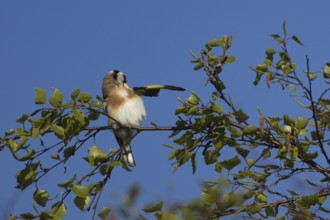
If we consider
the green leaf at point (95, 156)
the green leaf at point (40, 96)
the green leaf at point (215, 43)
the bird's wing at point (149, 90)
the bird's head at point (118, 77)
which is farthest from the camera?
the bird's head at point (118, 77)

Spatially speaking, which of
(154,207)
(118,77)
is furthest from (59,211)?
(118,77)

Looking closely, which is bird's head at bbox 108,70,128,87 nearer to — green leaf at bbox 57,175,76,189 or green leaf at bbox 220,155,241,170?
green leaf at bbox 57,175,76,189

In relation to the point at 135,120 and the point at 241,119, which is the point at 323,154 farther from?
the point at 135,120

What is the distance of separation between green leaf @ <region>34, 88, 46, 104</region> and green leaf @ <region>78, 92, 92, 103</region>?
7.9 inches

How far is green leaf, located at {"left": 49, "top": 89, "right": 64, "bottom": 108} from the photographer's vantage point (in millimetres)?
3486

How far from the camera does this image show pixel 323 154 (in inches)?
129

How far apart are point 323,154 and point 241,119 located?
0.55 m

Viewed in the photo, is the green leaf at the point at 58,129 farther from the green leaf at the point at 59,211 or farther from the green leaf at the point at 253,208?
the green leaf at the point at 253,208

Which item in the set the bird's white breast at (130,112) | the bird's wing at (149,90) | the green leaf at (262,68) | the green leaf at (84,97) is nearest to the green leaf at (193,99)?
the green leaf at (262,68)

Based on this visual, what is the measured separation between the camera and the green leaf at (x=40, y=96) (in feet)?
11.5

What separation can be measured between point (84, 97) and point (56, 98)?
0.16 m

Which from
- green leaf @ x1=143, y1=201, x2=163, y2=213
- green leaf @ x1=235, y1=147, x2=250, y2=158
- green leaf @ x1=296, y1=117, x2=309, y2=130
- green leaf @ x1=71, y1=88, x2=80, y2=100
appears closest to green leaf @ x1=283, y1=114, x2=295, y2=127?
green leaf @ x1=296, y1=117, x2=309, y2=130

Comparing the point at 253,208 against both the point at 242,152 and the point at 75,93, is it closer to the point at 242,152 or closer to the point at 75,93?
the point at 242,152

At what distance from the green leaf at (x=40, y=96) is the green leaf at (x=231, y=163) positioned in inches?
42.0
